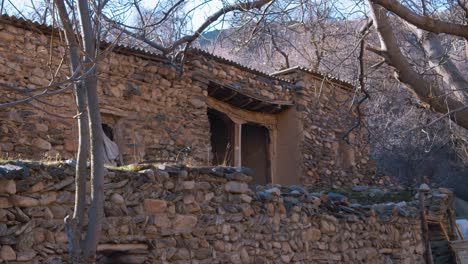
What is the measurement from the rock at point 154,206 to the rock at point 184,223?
0.62 feet

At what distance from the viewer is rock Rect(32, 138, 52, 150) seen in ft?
25.2

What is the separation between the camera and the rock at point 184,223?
5.38 m

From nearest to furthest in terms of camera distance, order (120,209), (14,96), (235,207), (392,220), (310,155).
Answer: (120,209), (235,207), (14,96), (392,220), (310,155)

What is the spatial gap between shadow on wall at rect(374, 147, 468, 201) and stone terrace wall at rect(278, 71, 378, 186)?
18.8ft

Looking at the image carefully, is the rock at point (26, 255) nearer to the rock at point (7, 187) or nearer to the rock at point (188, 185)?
the rock at point (7, 187)

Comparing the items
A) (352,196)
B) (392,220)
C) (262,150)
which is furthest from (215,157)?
(392,220)

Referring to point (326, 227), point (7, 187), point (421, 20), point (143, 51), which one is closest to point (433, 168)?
point (326, 227)

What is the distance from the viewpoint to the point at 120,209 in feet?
16.4

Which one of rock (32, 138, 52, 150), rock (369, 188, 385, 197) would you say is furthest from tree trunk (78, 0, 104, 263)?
rock (369, 188, 385, 197)

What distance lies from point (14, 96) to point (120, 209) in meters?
3.28

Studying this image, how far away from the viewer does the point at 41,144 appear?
771 cm

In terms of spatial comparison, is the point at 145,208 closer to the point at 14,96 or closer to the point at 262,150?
the point at 14,96

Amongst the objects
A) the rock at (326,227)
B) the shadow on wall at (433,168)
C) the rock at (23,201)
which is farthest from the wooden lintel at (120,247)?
the shadow on wall at (433,168)

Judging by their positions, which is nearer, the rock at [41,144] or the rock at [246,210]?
the rock at [246,210]
